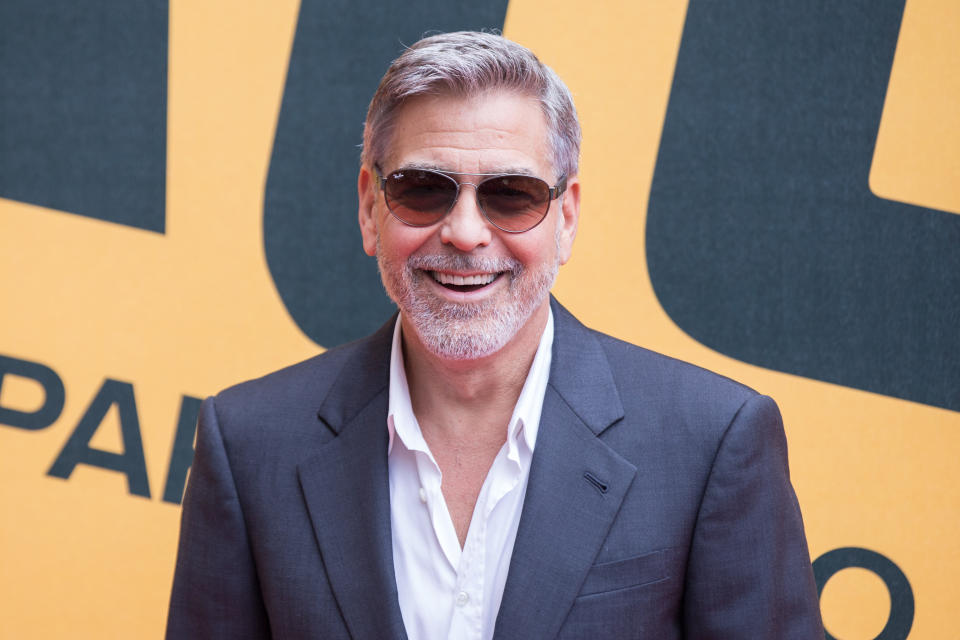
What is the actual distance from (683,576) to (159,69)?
187cm

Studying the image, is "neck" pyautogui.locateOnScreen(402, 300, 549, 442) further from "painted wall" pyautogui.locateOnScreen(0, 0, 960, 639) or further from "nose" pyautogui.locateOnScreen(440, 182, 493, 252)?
"painted wall" pyautogui.locateOnScreen(0, 0, 960, 639)

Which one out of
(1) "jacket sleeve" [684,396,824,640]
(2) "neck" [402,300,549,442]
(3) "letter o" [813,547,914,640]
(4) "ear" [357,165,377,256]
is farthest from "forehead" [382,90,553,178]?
(3) "letter o" [813,547,914,640]

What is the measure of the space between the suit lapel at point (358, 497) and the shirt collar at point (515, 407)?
15 mm

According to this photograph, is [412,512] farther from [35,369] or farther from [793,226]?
[35,369]

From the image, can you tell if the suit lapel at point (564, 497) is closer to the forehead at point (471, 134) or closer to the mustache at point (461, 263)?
the mustache at point (461, 263)

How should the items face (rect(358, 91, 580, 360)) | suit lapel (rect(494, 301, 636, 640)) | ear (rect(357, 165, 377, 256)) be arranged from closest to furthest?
suit lapel (rect(494, 301, 636, 640))
face (rect(358, 91, 580, 360))
ear (rect(357, 165, 377, 256))

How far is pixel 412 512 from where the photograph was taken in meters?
1.45

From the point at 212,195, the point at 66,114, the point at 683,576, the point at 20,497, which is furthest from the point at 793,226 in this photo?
the point at 20,497

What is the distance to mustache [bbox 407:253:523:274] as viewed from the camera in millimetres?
1434

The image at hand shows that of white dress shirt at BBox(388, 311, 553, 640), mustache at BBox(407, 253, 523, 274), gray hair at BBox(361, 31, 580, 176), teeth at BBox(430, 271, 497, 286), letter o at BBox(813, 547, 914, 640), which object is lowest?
letter o at BBox(813, 547, 914, 640)

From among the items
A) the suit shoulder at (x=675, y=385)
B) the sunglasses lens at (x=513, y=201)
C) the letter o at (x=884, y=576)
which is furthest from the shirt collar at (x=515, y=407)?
the letter o at (x=884, y=576)

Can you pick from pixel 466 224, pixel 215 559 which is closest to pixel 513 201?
pixel 466 224

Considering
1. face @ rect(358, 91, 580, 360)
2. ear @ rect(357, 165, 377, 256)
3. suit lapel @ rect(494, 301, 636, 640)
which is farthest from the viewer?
ear @ rect(357, 165, 377, 256)

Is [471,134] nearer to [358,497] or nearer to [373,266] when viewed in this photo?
[358,497]
